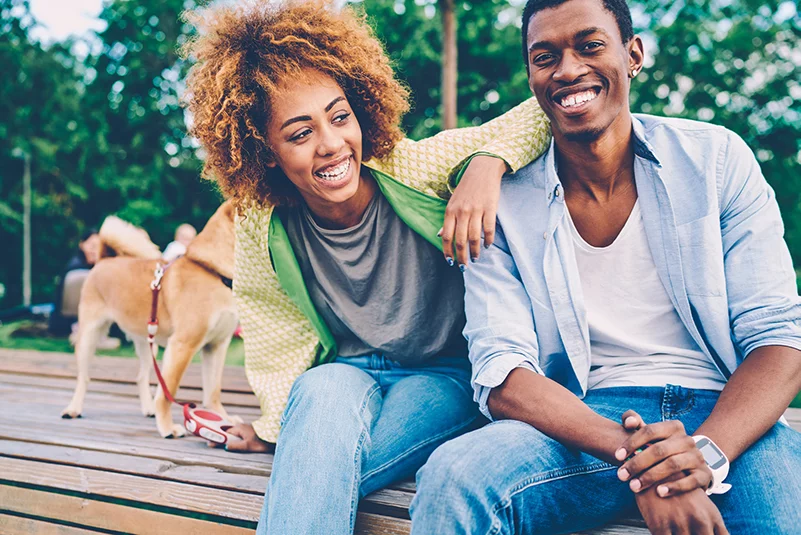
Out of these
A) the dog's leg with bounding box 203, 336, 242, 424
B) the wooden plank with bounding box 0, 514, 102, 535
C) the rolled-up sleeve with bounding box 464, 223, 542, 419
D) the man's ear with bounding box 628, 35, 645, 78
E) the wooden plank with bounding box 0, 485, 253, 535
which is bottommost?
the wooden plank with bounding box 0, 514, 102, 535

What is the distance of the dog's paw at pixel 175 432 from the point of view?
10.2 feet

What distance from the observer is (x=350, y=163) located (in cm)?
235

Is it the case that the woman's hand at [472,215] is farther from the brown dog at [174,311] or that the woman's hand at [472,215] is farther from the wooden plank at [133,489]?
the brown dog at [174,311]

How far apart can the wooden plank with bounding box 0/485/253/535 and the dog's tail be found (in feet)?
6.06

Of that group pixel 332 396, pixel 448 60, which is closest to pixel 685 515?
pixel 332 396

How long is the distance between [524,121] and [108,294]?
277 cm

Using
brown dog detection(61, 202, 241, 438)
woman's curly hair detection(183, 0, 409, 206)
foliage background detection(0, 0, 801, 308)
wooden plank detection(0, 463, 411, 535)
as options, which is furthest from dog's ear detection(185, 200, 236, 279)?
foliage background detection(0, 0, 801, 308)

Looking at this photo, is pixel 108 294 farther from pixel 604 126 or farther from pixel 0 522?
pixel 604 126

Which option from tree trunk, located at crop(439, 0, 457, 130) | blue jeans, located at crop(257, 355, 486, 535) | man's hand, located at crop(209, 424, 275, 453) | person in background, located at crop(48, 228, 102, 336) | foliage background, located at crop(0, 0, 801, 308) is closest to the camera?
blue jeans, located at crop(257, 355, 486, 535)

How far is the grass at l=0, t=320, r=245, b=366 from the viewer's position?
26.0 ft

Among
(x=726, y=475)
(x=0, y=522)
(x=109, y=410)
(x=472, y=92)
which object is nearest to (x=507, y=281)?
(x=726, y=475)

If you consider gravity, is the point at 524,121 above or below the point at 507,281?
above

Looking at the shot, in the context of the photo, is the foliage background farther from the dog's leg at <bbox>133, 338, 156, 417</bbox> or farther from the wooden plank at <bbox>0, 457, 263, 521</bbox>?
the wooden plank at <bbox>0, 457, 263, 521</bbox>

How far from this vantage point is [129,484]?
8.02 ft
